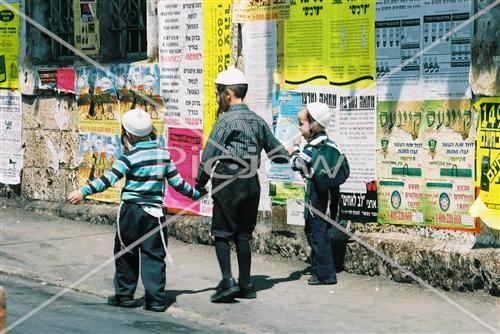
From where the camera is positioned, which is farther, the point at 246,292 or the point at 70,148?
the point at 70,148

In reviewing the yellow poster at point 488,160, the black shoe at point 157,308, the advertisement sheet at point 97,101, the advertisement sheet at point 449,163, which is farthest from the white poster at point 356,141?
the advertisement sheet at point 97,101

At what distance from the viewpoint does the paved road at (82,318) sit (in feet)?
26.9

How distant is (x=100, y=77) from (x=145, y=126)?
4182 millimetres

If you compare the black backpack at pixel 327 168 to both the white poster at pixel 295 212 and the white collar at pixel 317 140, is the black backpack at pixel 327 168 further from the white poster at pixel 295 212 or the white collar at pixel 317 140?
the white poster at pixel 295 212

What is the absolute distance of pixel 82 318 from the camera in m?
8.62

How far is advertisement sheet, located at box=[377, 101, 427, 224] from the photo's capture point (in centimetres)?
994

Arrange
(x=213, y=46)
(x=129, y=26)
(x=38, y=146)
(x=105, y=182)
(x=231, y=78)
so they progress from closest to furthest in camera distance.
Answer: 1. (x=105, y=182)
2. (x=231, y=78)
3. (x=213, y=46)
4. (x=129, y=26)
5. (x=38, y=146)

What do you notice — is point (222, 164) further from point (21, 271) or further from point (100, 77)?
point (100, 77)

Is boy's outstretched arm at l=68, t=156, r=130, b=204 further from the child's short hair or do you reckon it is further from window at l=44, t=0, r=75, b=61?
window at l=44, t=0, r=75, b=61

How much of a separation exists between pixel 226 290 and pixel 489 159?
7.73 feet

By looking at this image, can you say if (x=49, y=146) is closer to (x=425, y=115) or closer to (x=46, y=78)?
(x=46, y=78)

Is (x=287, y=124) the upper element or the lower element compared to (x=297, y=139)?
upper

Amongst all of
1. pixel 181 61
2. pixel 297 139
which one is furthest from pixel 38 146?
pixel 297 139

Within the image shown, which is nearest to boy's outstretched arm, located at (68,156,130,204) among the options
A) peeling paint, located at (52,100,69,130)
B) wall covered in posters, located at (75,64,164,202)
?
wall covered in posters, located at (75,64,164,202)
